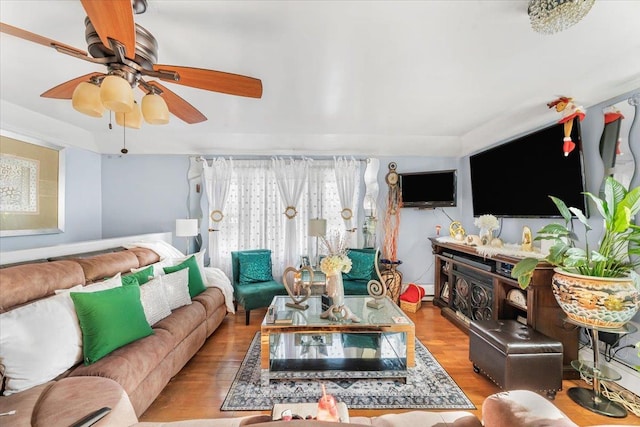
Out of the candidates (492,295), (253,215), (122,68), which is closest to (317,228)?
(253,215)

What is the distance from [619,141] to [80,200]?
5783mm

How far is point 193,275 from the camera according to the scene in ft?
9.84

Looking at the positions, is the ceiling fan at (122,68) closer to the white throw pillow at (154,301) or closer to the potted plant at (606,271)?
the white throw pillow at (154,301)

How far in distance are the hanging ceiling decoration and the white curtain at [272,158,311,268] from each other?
2984 millimetres

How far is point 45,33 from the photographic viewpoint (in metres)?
1.63

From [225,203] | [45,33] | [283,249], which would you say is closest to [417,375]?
[283,249]

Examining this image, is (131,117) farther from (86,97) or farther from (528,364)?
(528,364)

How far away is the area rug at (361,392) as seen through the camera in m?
1.90

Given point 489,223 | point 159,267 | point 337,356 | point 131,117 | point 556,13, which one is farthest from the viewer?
point 489,223

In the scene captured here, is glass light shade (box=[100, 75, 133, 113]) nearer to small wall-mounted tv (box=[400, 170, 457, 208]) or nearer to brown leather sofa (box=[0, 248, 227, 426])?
brown leather sofa (box=[0, 248, 227, 426])

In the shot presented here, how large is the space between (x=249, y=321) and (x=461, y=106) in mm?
3374

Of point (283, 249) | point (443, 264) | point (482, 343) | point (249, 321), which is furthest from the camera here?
point (283, 249)

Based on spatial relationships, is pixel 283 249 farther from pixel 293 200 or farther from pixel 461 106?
pixel 461 106

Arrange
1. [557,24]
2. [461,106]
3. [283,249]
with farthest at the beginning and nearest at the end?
[283,249] < [461,106] < [557,24]
